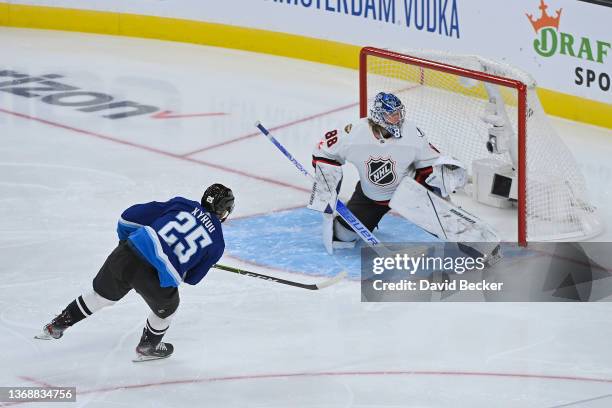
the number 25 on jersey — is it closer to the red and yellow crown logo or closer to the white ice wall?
the white ice wall

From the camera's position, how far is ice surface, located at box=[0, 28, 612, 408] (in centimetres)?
444

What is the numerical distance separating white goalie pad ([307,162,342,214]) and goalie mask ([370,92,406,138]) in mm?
293

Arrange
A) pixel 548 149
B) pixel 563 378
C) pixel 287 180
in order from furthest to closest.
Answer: pixel 287 180, pixel 548 149, pixel 563 378

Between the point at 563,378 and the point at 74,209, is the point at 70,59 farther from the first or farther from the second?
the point at 563,378

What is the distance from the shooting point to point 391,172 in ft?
18.6

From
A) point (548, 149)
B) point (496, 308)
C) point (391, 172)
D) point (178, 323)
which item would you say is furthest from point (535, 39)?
point (178, 323)

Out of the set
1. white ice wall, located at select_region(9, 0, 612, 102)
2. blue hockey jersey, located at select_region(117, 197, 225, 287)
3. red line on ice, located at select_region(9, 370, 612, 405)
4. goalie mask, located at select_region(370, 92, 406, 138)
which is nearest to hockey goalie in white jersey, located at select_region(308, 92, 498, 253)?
goalie mask, located at select_region(370, 92, 406, 138)

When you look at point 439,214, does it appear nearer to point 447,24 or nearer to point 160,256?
point 160,256

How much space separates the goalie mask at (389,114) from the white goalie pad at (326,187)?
29 centimetres

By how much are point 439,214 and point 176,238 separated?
1.65 metres

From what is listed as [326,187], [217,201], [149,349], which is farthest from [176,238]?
[326,187]

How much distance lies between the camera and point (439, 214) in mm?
5641

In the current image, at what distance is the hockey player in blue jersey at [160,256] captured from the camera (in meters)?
4.35

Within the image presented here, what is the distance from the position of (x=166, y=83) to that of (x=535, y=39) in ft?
8.43
